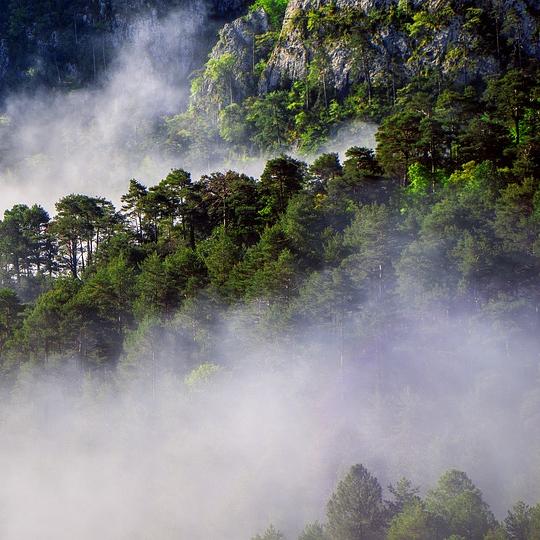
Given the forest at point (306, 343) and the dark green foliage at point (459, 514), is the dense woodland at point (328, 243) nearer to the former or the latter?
the forest at point (306, 343)

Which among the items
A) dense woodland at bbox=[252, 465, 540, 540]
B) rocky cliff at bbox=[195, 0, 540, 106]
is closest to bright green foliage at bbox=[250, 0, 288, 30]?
rocky cliff at bbox=[195, 0, 540, 106]

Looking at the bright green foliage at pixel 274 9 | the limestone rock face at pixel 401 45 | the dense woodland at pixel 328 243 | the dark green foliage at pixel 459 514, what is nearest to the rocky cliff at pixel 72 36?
the bright green foliage at pixel 274 9

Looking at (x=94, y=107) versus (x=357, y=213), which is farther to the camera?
(x=94, y=107)

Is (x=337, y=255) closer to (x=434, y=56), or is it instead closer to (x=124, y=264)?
(x=124, y=264)

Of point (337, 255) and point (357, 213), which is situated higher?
point (357, 213)

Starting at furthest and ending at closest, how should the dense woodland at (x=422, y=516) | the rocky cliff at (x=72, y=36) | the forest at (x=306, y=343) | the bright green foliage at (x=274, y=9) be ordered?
the rocky cliff at (x=72, y=36), the bright green foliage at (x=274, y=9), the forest at (x=306, y=343), the dense woodland at (x=422, y=516)

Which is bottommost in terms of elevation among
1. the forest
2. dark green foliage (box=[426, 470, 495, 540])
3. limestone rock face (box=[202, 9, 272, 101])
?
dark green foliage (box=[426, 470, 495, 540])

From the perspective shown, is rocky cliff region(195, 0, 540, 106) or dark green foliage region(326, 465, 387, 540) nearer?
dark green foliage region(326, 465, 387, 540)

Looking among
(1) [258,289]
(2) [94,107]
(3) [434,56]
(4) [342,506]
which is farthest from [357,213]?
(2) [94,107]

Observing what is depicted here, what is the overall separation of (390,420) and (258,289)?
49.3 ft

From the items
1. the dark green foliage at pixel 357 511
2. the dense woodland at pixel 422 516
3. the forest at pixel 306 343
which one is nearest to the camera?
the dense woodland at pixel 422 516

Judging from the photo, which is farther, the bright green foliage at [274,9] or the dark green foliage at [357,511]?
the bright green foliage at [274,9]

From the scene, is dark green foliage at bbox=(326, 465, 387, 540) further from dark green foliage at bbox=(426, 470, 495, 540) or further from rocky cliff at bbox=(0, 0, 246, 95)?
rocky cliff at bbox=(0, 0, 246, 95)

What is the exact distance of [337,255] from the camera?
57.9 m
